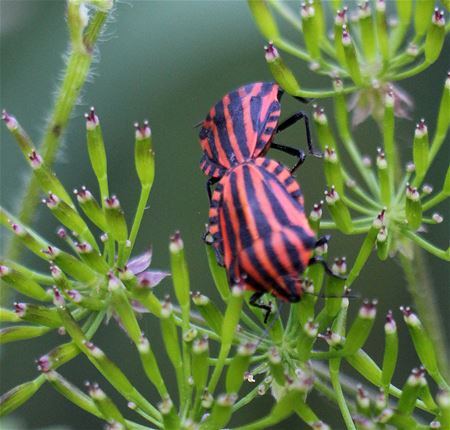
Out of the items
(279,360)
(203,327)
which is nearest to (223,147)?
(203,327)

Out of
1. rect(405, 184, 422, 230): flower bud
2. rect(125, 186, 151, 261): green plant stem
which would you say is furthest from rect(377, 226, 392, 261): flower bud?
rect(125, 186, 151, 261): green plant stem

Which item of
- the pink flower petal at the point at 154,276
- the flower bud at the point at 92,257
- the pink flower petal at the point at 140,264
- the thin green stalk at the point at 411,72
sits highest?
the thin green stalk at the point at 411,72

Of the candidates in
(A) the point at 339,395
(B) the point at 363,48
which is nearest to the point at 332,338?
(A) the point at 339,395

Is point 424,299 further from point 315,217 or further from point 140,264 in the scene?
point 140,264

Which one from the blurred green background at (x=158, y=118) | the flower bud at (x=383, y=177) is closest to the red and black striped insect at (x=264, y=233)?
the flower bud at (x=383, y=177)

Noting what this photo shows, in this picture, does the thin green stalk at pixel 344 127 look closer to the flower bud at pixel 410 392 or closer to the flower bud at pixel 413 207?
the flower bud at pixel 413 207

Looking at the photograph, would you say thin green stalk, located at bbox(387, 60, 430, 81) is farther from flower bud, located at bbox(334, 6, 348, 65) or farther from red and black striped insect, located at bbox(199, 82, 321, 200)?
red and black striped insect, located at bbox(199, 82, 321, 200)
